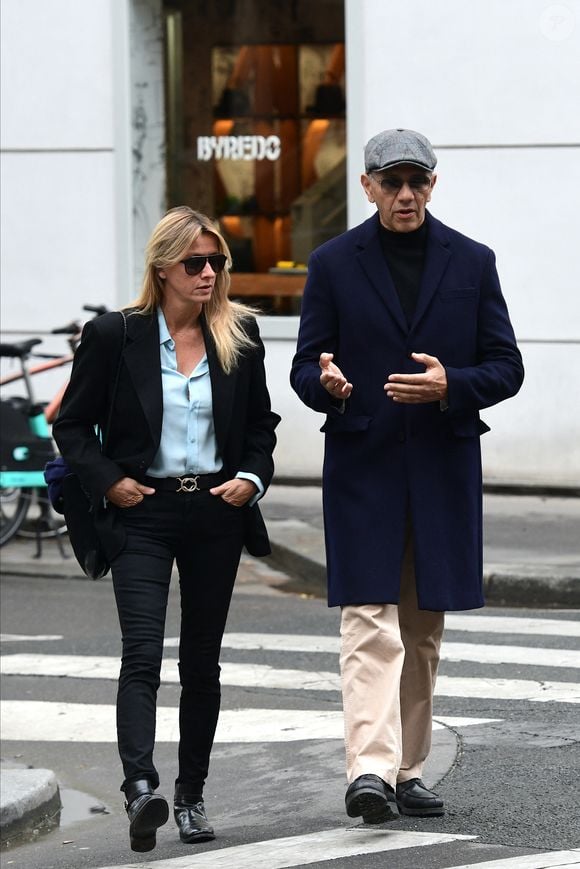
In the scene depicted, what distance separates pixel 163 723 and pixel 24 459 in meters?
4.33

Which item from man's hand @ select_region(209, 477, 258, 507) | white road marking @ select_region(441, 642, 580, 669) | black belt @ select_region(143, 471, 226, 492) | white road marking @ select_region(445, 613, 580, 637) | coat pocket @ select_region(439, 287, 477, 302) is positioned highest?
coat pocket @ select_region(439, 287, 477, 302)

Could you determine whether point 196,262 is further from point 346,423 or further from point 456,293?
point 456,293

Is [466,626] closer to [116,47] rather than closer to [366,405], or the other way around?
[366,405]

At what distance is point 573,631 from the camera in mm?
8602

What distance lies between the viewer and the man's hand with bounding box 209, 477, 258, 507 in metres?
5.12

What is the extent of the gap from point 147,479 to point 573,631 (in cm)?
399

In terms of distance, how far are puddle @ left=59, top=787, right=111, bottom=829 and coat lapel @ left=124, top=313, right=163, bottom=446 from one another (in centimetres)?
168

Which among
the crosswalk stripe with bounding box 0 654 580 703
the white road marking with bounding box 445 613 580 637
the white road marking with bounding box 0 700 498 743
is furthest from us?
the white road marking with bounding box 445 613 580 637

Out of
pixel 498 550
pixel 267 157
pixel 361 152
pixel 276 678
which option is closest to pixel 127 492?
pixel 276 678

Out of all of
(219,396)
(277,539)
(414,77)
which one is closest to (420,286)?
(219,396)

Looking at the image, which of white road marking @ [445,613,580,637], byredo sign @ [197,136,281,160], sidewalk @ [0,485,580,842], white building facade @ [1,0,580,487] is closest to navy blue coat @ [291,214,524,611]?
white road marking @ [445,613,580,637]

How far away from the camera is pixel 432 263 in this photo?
16.9ft

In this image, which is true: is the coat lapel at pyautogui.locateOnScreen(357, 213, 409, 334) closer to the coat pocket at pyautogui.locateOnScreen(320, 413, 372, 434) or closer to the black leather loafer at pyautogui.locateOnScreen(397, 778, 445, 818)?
the coat pocket at pyautogui.locateOnScreen(320, 413, 372, 434)

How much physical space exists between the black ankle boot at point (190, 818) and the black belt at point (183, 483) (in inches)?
34.8
